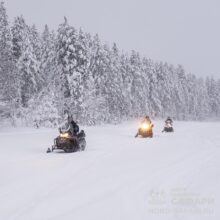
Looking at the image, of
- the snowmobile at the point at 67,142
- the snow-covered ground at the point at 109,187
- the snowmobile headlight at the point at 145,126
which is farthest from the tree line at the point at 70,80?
the snow-covered ground at the point at 109,187

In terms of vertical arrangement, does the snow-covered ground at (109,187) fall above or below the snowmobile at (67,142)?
below

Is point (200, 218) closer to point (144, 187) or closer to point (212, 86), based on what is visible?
point (144, 187)

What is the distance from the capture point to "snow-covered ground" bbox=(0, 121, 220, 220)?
7816 millimetres

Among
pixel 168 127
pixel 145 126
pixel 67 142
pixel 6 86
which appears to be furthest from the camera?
pixel 168 127

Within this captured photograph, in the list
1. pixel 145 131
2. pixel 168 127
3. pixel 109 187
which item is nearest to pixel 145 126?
pixel 145 131

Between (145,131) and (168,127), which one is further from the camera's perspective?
(168,127)

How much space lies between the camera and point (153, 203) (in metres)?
8.52

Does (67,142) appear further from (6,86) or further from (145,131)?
(6,86)

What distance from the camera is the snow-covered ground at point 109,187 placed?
25.6ft

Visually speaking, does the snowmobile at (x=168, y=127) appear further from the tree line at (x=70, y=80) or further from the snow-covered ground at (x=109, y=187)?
the snow-covered ground at (x=109, y=187)

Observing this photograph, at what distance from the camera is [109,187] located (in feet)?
33.6

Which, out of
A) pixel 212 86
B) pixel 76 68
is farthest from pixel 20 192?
pixel 212 86

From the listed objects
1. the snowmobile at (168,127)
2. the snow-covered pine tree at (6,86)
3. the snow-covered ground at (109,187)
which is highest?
the snow-covered pine tree at (6,86)

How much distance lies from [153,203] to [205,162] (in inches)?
277
